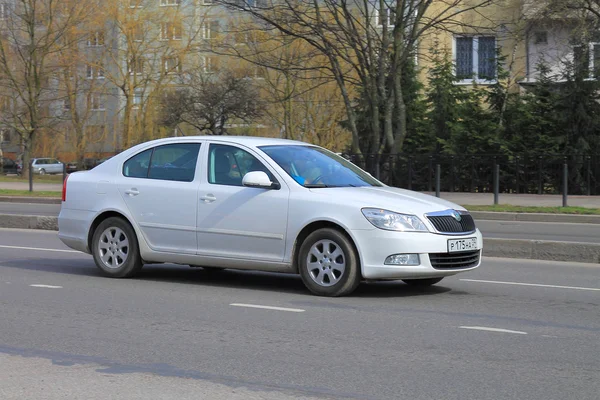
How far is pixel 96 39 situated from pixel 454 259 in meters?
43.7

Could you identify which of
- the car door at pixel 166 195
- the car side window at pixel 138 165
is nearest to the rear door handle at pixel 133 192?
the car door at pixel 166 195

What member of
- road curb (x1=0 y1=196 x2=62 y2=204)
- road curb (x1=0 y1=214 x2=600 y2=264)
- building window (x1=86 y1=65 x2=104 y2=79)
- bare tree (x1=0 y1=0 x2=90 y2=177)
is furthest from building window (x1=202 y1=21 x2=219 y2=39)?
road curb (x1=0 y1=214 x2=600 y2=264)

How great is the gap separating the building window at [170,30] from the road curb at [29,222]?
33.2m

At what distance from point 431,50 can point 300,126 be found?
12.1 meters

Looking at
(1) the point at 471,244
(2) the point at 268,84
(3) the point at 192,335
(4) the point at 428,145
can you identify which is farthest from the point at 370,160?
(3) the point at 192,335

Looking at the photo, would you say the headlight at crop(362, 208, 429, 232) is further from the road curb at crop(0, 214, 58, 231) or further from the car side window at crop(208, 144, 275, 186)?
the road curb at crop(0, 214, 58, 231)

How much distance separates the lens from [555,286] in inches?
411

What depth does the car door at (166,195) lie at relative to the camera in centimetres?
1017

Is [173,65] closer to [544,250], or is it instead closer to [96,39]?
[96,39]

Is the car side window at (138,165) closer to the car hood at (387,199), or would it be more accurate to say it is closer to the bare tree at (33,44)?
the car hood at (387,199)

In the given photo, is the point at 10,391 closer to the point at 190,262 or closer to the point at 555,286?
the point at 190,262

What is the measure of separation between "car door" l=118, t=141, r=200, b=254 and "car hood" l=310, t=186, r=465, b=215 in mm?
1486

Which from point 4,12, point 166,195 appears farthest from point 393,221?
point 4,12

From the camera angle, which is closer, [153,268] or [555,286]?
[555,286]
